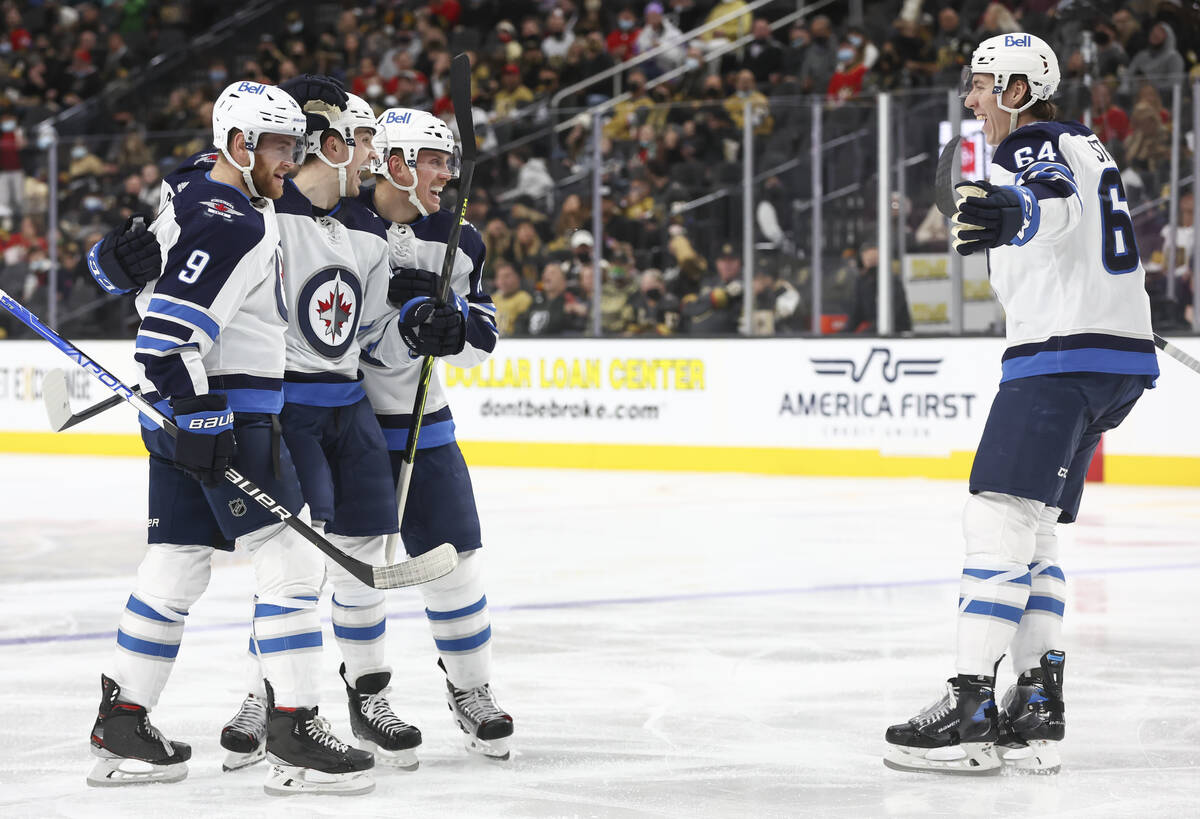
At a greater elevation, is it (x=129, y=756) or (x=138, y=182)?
(x=138, y=182)

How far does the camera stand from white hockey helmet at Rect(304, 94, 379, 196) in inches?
136

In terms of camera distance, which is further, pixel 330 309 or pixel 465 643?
pixel 465 643

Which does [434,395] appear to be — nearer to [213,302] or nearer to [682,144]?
[213,302]

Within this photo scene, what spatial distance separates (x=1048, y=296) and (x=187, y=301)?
65.0 inches

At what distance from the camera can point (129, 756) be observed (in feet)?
10.8

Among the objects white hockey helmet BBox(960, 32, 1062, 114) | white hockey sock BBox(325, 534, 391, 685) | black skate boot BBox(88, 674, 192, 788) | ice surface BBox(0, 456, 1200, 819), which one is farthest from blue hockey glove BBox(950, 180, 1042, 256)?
black skate boot BBox(88, 674, 192, 788)

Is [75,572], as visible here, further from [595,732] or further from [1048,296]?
[1048,296]

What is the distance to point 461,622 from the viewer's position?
364 cm

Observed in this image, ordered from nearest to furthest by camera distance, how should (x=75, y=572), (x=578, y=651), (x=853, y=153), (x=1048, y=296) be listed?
(x=1048, y=296)
(x=578, y=651)
(x=75, y=572)
(x=853, y=153)

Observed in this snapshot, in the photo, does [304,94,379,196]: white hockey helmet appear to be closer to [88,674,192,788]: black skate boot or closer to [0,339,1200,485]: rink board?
[88,674,192,788]: black skate boot

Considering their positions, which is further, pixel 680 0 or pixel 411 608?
pixel 680 0

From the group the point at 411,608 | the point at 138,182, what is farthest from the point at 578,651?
the point at 138,182

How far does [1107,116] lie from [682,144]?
249cm

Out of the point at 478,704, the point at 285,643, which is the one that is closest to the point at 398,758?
the point at 478,704
